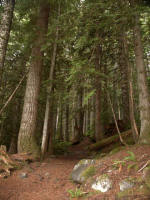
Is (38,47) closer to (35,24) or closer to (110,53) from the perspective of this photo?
(35,24)

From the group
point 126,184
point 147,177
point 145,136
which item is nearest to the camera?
point 147,177

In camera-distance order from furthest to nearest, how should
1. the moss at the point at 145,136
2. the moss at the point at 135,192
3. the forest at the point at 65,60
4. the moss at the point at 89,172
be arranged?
the forest at the point at 65,60, the moss at the point at 145,136, the moss at the point at 89,172, the moss at the point at 135,192

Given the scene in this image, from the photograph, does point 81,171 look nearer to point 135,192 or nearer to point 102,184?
point 102,184

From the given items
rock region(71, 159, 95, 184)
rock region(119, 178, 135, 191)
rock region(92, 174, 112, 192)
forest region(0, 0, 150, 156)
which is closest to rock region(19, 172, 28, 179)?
rock region(71, 159, 95, 184)

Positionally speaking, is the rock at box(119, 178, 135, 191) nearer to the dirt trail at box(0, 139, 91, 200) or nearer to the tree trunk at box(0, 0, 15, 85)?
the dirt trail at box(0, 139, 91, 200)

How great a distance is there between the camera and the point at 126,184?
11.4 feet

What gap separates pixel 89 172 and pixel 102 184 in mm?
874

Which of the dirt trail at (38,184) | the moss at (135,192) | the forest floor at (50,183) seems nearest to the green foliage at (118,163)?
the forest floor at (50,183)

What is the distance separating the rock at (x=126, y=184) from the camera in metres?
3.41

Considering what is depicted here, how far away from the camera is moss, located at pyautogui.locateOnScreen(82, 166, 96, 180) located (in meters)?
4.59

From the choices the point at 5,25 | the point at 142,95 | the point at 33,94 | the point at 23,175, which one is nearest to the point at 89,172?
the point at 23,175

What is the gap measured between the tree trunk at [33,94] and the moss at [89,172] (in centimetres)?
363

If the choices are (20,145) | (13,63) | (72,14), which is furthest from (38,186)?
(13,63)

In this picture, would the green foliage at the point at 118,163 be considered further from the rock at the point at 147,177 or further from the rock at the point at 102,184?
the rock at the point at 147,177
